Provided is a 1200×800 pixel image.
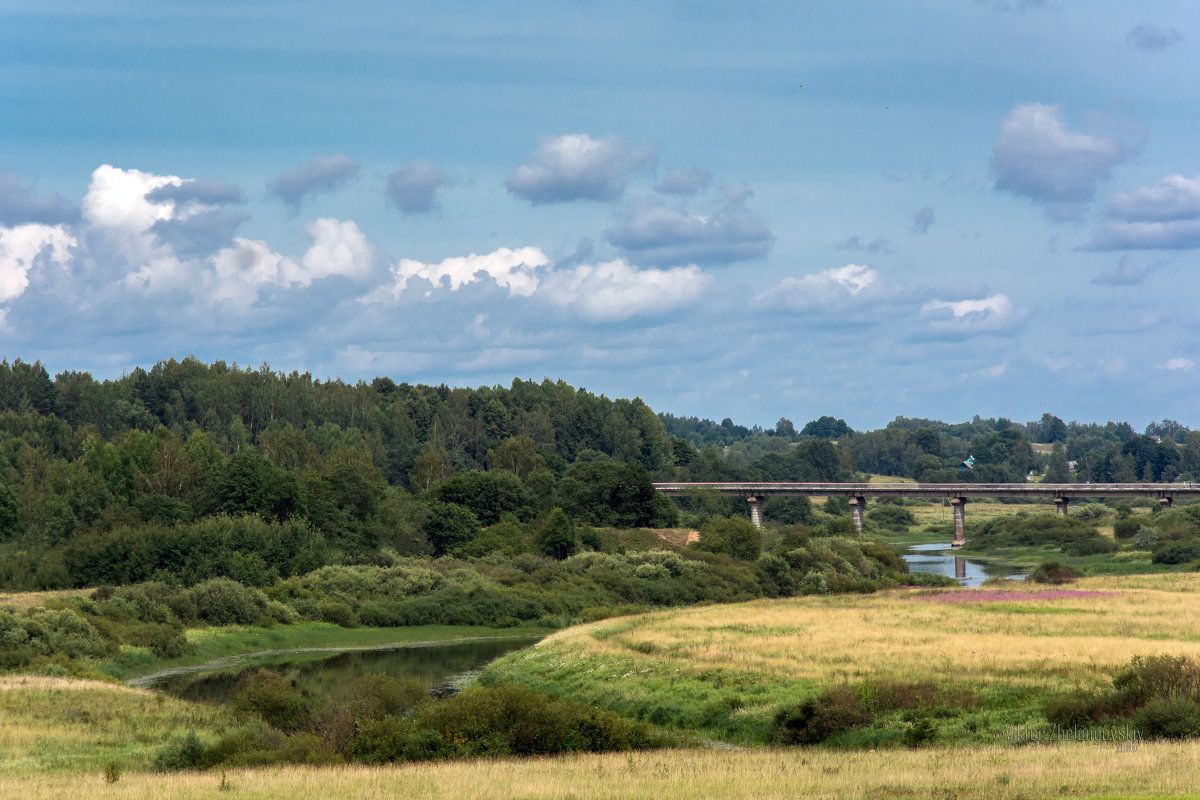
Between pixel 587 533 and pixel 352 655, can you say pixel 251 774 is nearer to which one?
pixel 352 655

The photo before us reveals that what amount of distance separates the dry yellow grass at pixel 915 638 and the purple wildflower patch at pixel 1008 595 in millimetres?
506

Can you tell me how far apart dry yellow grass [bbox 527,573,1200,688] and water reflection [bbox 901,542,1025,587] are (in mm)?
44704

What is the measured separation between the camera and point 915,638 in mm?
54844

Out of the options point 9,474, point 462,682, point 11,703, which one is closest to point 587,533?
point 462,682

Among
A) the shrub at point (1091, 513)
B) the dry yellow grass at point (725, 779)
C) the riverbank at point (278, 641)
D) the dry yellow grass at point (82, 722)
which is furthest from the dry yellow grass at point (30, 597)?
the shrub at point (1091, 513)

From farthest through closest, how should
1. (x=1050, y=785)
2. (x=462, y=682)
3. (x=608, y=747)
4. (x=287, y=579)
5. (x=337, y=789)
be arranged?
1. (x=287, y=579)
2. (x=462, y=682)
3. (x=608, y=747)
4. (x=337, y=789)
5. (x=1050, y=785)

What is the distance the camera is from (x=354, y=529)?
11894 centimetres

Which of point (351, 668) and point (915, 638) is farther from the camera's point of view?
point (351, 668)

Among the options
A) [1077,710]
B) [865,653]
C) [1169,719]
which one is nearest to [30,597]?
[865,653]

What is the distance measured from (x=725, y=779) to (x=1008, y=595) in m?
51.9

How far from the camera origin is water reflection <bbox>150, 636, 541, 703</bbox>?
63.6 m

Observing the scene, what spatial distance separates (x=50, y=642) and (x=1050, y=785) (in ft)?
188

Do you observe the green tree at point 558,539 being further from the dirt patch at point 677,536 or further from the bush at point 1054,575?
the bush at point 1054,575

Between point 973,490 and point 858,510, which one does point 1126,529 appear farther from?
point 858,510
